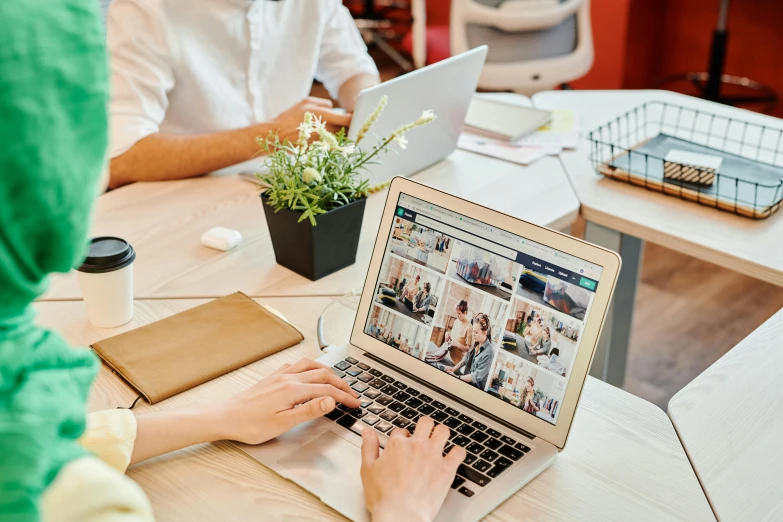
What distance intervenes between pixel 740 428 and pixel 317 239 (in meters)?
0.69

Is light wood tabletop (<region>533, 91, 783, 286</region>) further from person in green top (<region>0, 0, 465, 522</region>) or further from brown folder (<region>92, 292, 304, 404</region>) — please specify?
person in green top (<region>0, 0, 465, 522</region>)

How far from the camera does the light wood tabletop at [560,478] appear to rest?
37.1 inches

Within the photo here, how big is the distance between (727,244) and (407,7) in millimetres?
4030

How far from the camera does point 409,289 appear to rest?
3.76 feet

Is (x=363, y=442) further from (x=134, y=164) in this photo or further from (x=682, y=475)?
(x=134, y=164)

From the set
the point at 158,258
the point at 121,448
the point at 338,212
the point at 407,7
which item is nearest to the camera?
the point at 121,448

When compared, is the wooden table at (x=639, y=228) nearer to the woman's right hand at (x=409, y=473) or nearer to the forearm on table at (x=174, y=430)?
the woman's right hand at (x=409, y=473)

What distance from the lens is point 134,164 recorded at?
5.84 feet

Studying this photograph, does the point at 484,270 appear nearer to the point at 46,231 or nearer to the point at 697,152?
the point at 46,231

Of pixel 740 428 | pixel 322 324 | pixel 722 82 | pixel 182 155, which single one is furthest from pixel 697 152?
pixel 722 82

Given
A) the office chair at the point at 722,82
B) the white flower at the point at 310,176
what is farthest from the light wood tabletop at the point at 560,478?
the office chair at the point at 722,82

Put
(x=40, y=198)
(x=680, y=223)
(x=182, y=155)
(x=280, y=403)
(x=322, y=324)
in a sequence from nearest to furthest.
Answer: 1. (x=40, y=198)
2. (x=280, y=403)
3. (x=322, y=324)
4. (x=680, y=223)
5. (x=182, y=155)

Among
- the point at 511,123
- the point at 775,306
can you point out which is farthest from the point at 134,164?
the point at 775,306

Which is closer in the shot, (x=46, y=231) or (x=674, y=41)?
(x=46, y=231)
